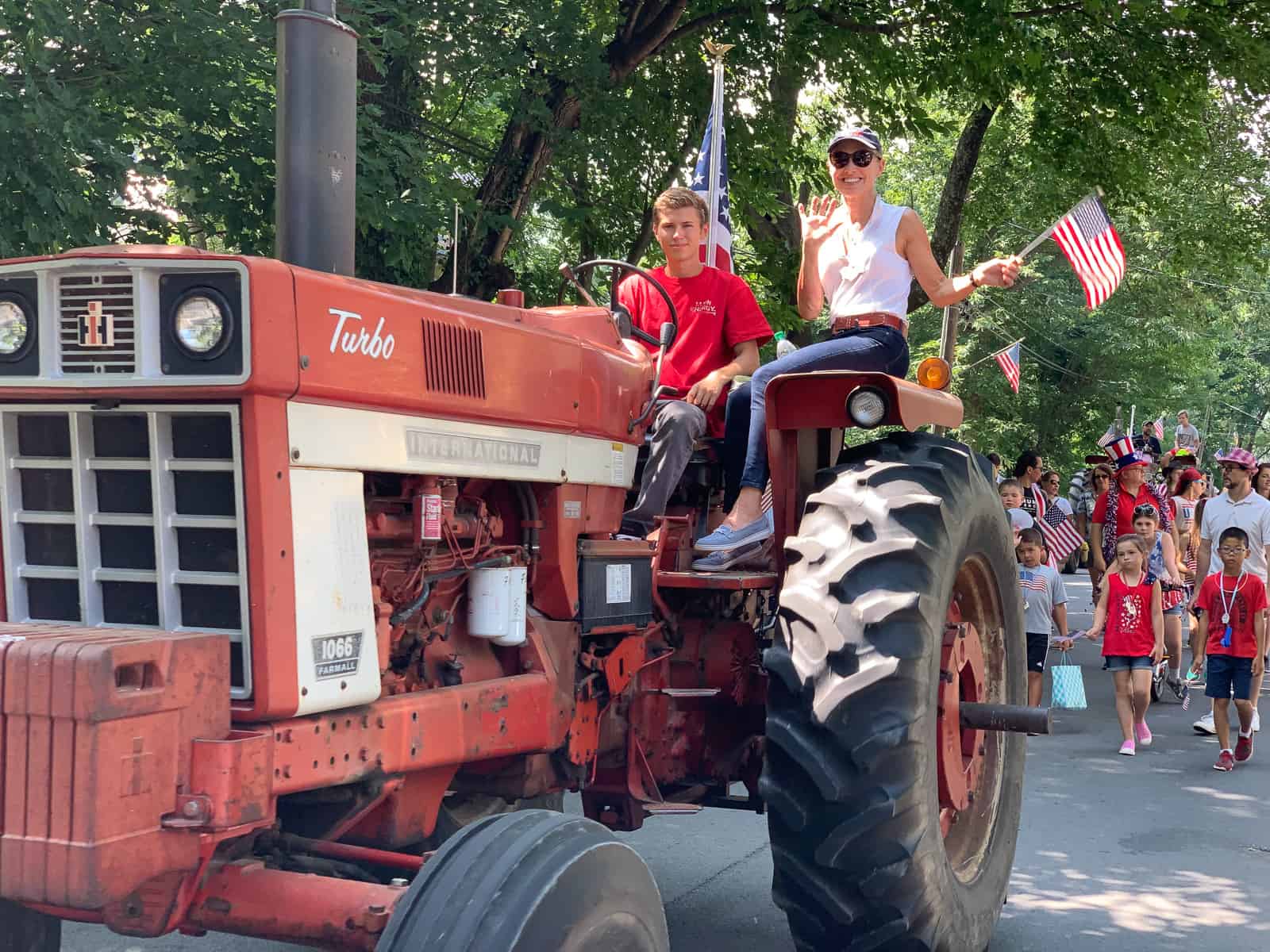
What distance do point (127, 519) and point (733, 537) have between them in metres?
2.05

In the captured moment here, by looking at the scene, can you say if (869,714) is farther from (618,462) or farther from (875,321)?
(875,321)

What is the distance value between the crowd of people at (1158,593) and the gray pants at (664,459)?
9.88 ft

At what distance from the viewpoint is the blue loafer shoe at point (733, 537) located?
4500 mm

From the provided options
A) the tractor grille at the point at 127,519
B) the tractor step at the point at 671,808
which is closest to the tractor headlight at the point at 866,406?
the tractor step at the point at 671,808

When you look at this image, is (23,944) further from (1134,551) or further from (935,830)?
(1134,551)

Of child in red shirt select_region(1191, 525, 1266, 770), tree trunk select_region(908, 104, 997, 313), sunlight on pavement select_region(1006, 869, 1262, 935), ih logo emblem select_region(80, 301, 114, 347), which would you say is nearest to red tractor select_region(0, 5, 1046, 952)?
ih logo emblem select_region(80, 301, 114, 347)

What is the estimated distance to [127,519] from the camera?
3.05m

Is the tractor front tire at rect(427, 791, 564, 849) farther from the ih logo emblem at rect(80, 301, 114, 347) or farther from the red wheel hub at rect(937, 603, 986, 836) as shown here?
the ih logo emblem at rect(80, 301, 114, 347)

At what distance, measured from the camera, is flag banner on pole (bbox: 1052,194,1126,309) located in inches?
283

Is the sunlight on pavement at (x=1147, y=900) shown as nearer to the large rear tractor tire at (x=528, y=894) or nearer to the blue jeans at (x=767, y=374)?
the blue jeans at (x=767, y=374)

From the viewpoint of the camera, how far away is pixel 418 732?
11.0 feet

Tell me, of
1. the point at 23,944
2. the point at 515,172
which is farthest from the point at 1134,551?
the point at 23,944

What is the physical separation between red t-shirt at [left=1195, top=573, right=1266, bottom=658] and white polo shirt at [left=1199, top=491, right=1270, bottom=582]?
1314 mm

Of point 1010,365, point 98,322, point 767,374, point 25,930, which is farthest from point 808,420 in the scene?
point 1010,365
